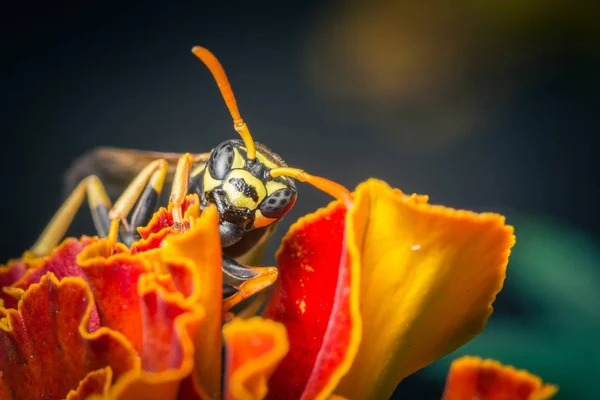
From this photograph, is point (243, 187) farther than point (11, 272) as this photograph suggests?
Yes

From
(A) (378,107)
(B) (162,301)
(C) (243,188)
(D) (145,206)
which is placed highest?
(A) (378,107)

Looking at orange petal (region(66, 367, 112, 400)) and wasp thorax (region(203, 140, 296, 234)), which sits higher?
wasp thorax (region(203, 140, 296, 234))

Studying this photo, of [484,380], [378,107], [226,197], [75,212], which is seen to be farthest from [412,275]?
[378,107]

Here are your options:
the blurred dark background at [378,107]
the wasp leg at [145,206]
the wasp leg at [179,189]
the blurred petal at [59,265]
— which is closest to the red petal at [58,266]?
the blurred petal at [59,265]

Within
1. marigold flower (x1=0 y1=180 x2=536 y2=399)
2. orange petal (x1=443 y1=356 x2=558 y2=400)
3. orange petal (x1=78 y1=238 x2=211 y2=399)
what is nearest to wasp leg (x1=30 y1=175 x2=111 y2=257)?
marigold flower (x1=0 y1=180 x2=536 y2=399)

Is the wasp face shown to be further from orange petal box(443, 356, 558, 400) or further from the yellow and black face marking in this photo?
orange petal box(443, 356, 558, 400)

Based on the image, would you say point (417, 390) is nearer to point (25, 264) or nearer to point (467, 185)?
Result: point (25, 264)

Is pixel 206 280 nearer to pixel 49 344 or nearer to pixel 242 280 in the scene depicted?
pixel 49 344

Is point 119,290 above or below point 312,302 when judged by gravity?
below
